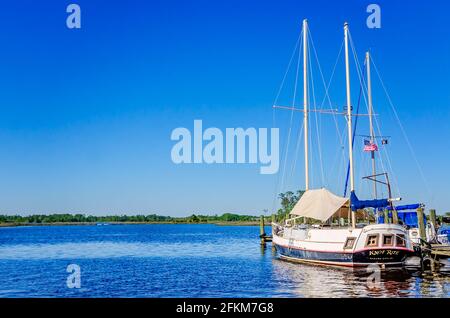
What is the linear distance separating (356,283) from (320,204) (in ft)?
36.0

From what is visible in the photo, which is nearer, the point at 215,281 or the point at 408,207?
the point at 215,281

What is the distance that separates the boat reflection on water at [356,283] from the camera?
23922 millimetres

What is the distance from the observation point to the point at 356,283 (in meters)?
27.3

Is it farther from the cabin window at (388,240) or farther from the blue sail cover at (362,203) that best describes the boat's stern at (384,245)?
the blue sail cover at (362,203)

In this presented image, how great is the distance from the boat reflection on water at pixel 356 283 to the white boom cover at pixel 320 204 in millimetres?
4051

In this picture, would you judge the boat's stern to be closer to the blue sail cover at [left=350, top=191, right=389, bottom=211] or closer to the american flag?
the blue sail cover at [left=350, top=191, right=389, bottom=211]

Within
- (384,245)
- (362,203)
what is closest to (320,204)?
(362,203)

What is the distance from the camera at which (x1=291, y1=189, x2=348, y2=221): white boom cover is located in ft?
121

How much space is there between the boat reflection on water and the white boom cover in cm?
405

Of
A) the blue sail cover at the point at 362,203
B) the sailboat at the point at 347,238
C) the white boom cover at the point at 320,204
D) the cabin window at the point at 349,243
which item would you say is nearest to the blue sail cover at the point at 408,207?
the sailboat at the point at 347,238

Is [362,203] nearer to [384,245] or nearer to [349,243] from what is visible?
[349,243]

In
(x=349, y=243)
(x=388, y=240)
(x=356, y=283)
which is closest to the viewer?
(x=356, y=283)
